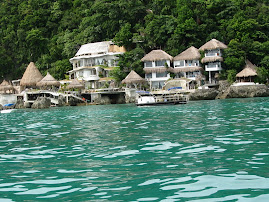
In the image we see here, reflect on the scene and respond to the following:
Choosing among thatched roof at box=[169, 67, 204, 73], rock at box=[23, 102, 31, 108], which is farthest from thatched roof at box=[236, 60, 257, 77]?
rock at box=[23, 102, 31, 108]

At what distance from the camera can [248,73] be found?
44.8m

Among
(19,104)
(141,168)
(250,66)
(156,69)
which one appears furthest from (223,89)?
(141,168)

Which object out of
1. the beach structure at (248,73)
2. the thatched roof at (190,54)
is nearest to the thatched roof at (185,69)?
the thatched roof at (190,54)

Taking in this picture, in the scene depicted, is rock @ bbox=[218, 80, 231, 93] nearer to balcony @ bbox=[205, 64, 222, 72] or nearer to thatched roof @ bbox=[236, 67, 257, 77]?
thatched roof @ bbox=[236, 67, 257, 77]

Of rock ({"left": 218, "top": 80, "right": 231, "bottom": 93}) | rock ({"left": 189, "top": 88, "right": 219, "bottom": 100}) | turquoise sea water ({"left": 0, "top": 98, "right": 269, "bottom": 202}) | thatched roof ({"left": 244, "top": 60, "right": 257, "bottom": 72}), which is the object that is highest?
thatched roof ({"left": 244, "top": 60, "right": 257, "bottom": 72})

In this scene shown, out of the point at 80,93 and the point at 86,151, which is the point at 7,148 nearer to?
the point at 86,151

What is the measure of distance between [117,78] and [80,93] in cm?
530

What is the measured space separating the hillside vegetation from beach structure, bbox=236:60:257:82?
38.4 inches

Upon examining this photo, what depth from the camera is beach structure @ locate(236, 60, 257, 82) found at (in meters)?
44.8

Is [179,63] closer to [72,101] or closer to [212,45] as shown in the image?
[212,45]

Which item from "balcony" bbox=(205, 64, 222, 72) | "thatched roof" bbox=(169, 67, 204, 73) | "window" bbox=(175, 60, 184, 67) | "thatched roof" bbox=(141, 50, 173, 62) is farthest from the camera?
"window" bbox=(175, 60, 184, 67)

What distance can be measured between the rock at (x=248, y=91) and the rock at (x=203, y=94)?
1.96m

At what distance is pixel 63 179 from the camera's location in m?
7.34

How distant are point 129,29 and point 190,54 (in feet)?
36.6
